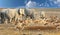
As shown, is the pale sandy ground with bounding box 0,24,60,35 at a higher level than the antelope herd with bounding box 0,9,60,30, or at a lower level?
lower

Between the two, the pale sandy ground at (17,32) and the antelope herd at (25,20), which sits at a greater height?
the antelope herd at (25,20)

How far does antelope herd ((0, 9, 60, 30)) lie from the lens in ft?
12.5

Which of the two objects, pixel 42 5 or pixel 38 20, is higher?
pixel 42 5

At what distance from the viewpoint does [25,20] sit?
3.84m

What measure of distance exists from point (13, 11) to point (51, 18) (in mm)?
729

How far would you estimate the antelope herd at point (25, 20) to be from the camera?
382 centimetres

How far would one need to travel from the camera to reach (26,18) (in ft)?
12.6

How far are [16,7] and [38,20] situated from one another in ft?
1.59

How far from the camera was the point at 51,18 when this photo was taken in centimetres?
383

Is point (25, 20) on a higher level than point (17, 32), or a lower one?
higher

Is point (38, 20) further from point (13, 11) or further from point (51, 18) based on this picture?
point (13, 11)

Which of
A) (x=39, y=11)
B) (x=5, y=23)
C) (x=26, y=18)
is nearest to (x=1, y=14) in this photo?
(x=5, y=23)

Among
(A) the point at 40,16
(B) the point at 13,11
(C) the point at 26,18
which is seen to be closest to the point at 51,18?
(A) the point at 40,16

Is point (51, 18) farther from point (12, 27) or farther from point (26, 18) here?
point (12, 27)
